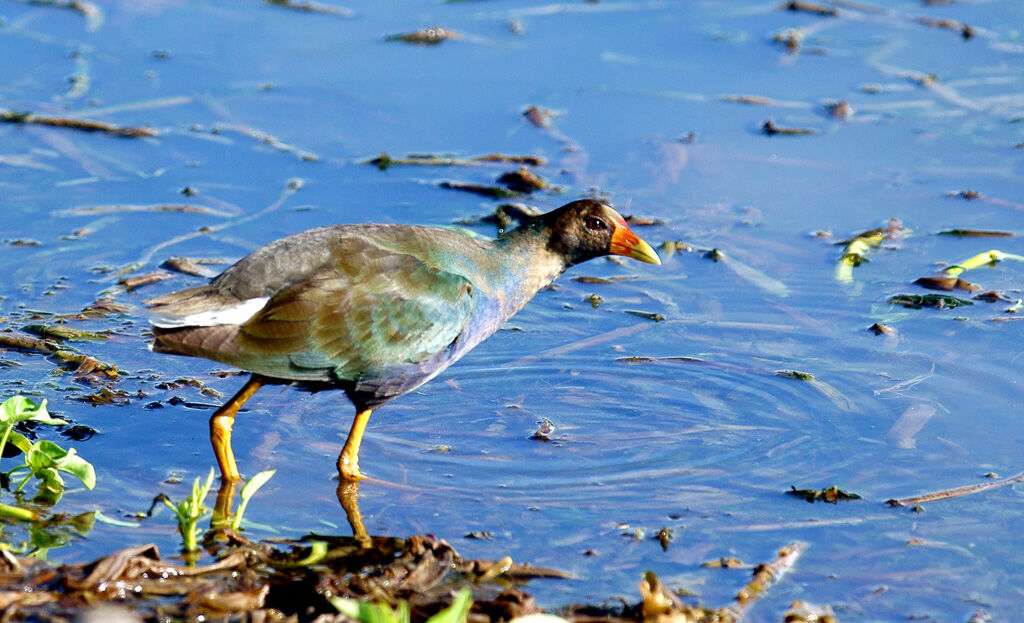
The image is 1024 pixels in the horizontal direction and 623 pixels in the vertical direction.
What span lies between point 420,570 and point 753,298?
9.98ft

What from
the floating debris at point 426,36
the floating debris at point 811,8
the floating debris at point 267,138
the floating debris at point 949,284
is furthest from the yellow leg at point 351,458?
the floating debris at point 811,8

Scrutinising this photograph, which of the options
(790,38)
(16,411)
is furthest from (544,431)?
(790,38)

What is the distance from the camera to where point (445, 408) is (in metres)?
5.50

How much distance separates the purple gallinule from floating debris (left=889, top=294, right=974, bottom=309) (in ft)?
7.60

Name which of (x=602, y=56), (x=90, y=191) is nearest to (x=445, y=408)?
(x=90, y=191)

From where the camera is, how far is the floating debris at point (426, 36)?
9320 millimetres

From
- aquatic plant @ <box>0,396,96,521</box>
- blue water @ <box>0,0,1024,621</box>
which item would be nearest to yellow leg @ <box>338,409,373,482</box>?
blue water @ <box>0,0,1024,621</box>

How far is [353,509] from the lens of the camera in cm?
473

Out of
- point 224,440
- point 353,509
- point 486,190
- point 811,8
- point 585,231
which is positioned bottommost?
point 353,509

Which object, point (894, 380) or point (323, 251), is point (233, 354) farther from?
point (894, 380)

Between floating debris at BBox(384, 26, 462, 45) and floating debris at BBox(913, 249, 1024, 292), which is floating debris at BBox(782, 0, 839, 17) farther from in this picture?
floating debris at BBox(913, 249, 1024, 292)

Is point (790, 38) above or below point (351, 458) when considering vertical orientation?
above

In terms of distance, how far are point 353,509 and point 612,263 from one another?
2.73m

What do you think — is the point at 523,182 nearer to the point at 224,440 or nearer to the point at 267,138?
the point at 267,138
